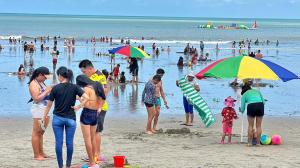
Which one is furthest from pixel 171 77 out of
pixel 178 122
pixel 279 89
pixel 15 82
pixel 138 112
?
pixel 178 122

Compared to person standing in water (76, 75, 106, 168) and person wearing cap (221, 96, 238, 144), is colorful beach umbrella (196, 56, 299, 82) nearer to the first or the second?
person wearing cap (221, 96, 238, 144)

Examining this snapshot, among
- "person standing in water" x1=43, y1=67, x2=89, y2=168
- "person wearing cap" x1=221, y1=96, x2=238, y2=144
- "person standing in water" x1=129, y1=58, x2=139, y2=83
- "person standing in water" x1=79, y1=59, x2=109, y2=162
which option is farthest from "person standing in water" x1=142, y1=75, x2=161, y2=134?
"person standing in water" x1=129, y1=58, x2=139, y2=83

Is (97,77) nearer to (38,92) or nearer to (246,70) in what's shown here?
(38,92)

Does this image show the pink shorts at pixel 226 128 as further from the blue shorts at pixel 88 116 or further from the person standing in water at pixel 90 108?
the blue shorts at pixel 88 116

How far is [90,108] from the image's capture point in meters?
8.68

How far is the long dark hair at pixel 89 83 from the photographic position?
865 centimetres

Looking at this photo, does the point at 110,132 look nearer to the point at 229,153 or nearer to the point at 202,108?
the point at 202,108

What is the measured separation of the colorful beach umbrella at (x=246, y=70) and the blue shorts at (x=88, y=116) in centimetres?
311

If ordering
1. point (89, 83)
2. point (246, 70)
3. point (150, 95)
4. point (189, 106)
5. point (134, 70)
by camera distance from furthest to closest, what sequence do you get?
point (134, 70) < point (189, 106) < point (150, 95) < point (246, 70) < point (89, 83)

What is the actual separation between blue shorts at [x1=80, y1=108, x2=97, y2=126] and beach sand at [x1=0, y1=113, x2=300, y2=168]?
0.89 meters

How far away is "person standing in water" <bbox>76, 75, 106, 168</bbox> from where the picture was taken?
865 centimetres

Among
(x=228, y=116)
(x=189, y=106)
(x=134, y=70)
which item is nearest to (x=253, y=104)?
(x=228, y=116)

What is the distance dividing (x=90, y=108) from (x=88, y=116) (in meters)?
0.15

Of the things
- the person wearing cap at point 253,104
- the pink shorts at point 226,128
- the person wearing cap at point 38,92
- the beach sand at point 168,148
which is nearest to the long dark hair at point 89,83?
the person wearing cap at point 38,92
